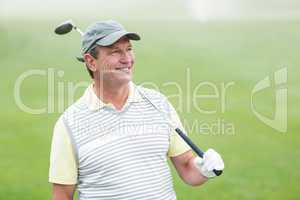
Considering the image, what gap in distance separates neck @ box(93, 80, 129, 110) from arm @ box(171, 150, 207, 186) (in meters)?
0.20

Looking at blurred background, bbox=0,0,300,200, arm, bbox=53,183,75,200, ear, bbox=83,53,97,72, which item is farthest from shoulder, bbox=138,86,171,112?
blurred background, bbox=0,0,300,200

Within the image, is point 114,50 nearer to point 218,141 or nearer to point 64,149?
point 64,149

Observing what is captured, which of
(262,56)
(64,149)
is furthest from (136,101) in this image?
(262,56)

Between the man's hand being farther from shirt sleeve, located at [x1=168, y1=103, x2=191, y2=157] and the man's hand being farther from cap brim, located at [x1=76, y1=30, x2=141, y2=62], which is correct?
cap brim, located at [x1=76, y1=30, x2=141, y2=62]

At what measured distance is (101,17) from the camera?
5.58ft

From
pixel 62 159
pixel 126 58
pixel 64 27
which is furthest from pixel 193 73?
pixel 62 159

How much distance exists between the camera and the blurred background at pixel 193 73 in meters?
1.70

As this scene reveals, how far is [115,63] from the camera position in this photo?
116 cm

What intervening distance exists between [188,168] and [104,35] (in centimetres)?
39

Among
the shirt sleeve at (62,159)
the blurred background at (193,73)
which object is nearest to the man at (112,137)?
the shirt sleeve at (62,159)

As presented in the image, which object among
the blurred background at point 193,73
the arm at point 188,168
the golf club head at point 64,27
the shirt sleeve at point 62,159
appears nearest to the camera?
the shirt sleeve at point 62,159

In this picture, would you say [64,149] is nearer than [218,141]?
Yes

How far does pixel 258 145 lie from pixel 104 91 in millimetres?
759

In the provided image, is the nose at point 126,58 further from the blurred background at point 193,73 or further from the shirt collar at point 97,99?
the blurred background at point 193,73
